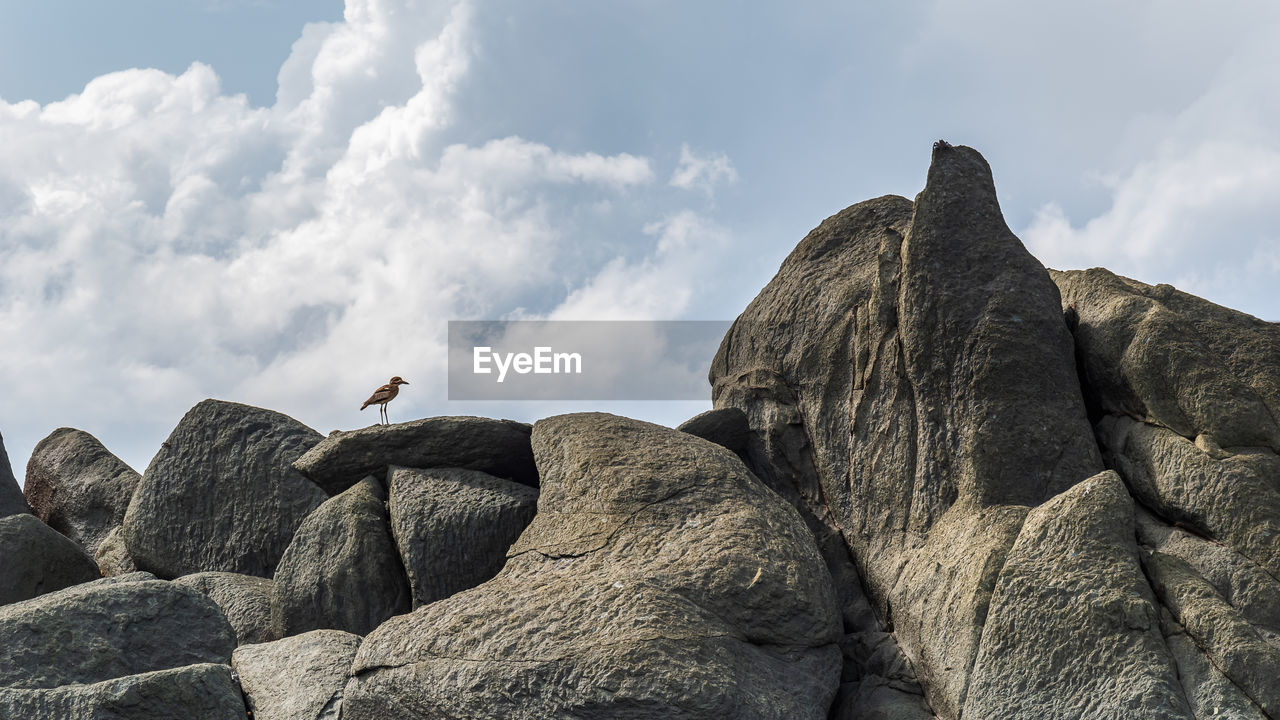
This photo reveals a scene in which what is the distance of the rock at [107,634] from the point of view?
13.3 metres

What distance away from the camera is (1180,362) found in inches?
582

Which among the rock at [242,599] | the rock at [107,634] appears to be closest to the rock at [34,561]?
the rock at [242,599]

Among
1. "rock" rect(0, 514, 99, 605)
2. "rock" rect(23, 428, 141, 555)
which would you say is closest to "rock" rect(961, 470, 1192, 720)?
"rock" rect(0, 514, 99, 605)

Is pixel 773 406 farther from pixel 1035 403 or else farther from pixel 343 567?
pixel 343 567

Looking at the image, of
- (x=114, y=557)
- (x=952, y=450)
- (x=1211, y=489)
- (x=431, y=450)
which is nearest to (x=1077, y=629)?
(x=1211, y=489)

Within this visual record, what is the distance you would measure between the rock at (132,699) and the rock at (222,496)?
8696 millimetres

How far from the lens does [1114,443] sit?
15523 millimetres

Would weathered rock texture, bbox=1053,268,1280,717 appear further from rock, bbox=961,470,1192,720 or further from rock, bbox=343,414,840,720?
rock, bbox=343,414,840,720

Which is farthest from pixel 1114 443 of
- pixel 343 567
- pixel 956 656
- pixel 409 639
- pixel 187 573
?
pixel 187 573

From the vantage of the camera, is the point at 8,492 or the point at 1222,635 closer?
the point at 1222,635

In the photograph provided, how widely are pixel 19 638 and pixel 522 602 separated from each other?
5924mm

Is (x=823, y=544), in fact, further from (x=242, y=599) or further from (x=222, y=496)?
(x=222, y=496)

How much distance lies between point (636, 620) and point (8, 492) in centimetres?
1809

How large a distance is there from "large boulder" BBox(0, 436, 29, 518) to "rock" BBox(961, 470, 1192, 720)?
20.8 meters
